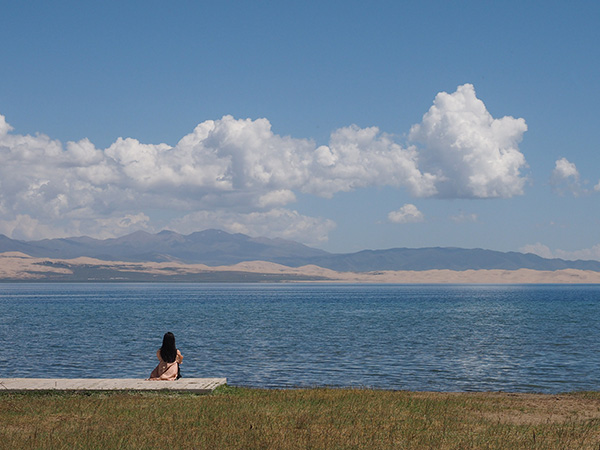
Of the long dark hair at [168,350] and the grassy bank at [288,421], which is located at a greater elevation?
the long dark hair at [168,350]

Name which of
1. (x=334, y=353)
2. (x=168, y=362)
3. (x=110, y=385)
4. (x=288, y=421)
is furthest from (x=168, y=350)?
(x=334, y=353)

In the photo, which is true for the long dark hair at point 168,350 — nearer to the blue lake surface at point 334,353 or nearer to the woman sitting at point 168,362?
the woman sitting at point 168,362

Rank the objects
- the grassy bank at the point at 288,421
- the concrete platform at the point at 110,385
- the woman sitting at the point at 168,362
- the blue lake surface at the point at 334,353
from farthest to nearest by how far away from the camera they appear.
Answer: the blue lake surface at the point at 334,353
the woman sitting at the point at 168,362
the concrete platform at the point at 110,385
the grassy bank at the point at 288,421

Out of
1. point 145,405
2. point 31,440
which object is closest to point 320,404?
point 145,405

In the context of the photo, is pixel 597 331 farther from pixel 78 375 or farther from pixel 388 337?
pixel 78 375

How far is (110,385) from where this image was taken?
23.0m

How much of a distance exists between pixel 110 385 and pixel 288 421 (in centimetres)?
766

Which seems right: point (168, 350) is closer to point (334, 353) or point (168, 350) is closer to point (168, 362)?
point (168, 362)

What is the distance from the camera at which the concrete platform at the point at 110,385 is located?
2231 centimetres

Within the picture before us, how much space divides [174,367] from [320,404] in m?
6.13

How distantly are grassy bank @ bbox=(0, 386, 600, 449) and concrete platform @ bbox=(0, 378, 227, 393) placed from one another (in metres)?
0.42

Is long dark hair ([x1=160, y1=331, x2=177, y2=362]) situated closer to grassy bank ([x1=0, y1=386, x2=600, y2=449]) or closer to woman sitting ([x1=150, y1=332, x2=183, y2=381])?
woman sitting ([x1=150, y1=332, x2=183, y2=381])

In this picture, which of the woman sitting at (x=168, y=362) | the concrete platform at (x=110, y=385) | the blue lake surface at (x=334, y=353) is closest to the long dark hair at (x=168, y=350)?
the woman sitting at (x=168, y=362)

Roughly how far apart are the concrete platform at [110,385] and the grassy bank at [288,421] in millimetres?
415
